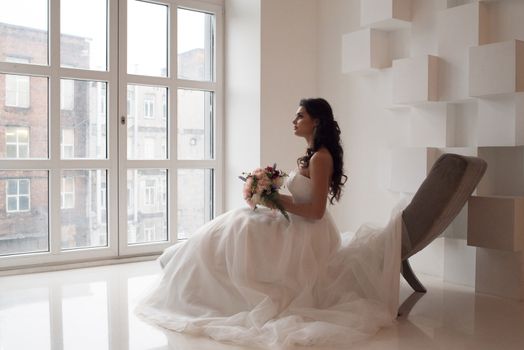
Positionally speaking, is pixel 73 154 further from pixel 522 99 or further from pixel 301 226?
pixel 522 99

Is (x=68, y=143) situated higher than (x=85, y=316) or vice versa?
(x=68, y=143)

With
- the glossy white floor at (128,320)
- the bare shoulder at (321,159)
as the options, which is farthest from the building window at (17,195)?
the bare shoulder at (321,159)

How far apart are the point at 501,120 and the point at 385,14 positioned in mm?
1363

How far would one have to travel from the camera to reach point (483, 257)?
4098mm

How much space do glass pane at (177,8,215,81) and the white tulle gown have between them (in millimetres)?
2640

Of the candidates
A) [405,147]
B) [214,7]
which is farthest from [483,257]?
[214,7]

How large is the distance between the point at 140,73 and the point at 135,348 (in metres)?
3.27

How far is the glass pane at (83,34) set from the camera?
16.4 feet

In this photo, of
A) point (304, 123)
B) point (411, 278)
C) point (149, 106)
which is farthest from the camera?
point (149, 106)

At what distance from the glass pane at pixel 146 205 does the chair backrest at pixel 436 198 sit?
Answer: 9.33ft

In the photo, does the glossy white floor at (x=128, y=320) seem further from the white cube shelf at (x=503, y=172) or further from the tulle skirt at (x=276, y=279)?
the white cube shelf at (x=503, y=172)

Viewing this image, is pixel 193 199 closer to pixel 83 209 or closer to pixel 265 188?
pixel 83 209

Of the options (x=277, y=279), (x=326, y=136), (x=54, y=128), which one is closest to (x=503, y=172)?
(x=326, y=136)

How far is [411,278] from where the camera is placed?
3992 mm
